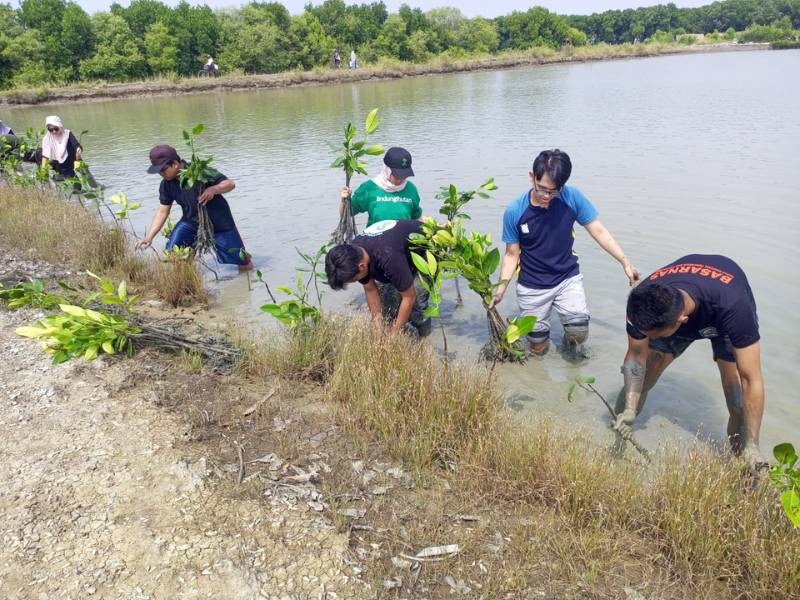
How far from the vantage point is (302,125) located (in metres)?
18.8

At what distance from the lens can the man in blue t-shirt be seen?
408cm

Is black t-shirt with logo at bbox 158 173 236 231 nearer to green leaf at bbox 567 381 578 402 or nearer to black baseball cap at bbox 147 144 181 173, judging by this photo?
black baseball cap at bbox 147 144 181 173

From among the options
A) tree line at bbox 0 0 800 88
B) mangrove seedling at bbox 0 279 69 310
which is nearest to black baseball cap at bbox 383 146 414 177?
mangrove seedling at bbox 0 279 69 310

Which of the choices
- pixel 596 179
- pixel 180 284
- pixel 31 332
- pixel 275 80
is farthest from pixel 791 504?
pixel 275 80

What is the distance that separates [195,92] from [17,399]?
34548mm

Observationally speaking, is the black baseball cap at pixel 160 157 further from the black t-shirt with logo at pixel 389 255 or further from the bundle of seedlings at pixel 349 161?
the black t-shirt with logo at pixel 389 255

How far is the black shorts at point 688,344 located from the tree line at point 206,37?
1587 inches

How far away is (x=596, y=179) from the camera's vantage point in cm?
1022

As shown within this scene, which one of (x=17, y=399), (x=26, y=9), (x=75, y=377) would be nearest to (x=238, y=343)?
(x=75, y=377)

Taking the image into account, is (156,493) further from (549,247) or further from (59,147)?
(59,147)

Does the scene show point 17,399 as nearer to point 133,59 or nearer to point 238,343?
point 238,343

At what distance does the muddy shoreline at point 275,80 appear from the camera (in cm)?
3097

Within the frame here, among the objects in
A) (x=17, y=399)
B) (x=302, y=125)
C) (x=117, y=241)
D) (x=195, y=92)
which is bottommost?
(x=17, y=399)

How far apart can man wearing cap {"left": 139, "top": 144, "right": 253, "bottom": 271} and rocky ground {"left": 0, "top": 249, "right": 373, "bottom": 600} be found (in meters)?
2.40
